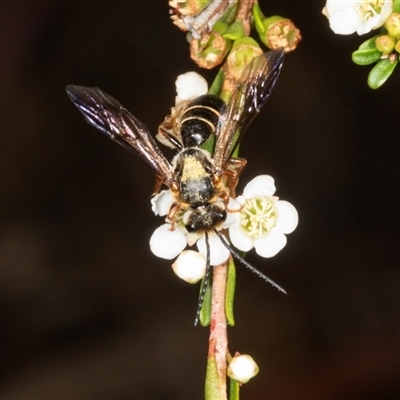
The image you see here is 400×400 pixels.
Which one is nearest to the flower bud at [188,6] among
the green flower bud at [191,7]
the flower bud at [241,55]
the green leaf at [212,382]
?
the green flower bud at [191,7]

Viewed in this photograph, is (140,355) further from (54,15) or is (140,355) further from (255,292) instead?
(54,15)

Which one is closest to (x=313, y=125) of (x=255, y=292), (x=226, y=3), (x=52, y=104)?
(x=255, y=292)

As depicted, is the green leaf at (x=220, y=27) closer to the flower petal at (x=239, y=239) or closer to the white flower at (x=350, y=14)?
the white flower at (x=350, y=14)

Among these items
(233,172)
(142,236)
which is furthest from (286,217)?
(142,236)

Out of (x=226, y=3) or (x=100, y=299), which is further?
(x=100, y=299)

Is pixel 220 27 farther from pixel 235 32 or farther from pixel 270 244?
pixel 270 244

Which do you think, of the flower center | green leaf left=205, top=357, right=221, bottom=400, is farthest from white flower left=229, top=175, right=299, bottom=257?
green leaf left=205, top=357, right=221, bottom=400
